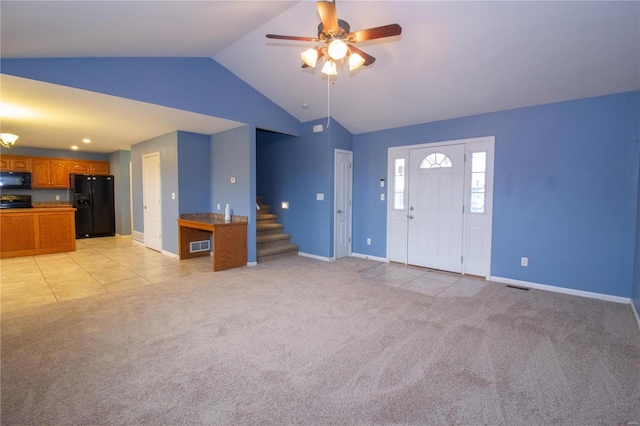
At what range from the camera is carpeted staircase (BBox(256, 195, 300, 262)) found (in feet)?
19.4

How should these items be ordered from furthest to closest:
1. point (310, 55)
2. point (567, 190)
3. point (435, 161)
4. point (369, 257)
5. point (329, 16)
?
point (369, 257), point (435, 161), point (567, 190), point (310, 55), point (329, 16)

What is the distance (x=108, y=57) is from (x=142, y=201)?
4.28m

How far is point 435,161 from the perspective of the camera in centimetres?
510

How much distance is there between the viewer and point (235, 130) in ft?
18.2

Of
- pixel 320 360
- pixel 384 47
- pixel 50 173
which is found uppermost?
pixel 384 47

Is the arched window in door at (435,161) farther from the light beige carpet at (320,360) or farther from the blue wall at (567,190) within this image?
the light beige carpet at (320,360)

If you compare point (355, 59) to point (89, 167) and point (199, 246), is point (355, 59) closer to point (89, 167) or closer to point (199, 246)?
point (199, 246)

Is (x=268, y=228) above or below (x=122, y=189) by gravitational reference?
below

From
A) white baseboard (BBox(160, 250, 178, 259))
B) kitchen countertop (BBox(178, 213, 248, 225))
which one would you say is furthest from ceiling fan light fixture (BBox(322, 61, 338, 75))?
white baseboard (BBox(160, 250, 178, 259))

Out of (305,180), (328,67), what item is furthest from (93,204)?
(328,67)

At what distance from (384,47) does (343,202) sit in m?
3.00

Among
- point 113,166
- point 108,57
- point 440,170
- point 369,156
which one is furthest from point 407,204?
point 113,166

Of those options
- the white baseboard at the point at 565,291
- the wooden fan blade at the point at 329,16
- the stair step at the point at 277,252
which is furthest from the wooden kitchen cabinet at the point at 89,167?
the white baseboard at the point at 565,291

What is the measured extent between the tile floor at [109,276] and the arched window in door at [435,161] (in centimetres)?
178
